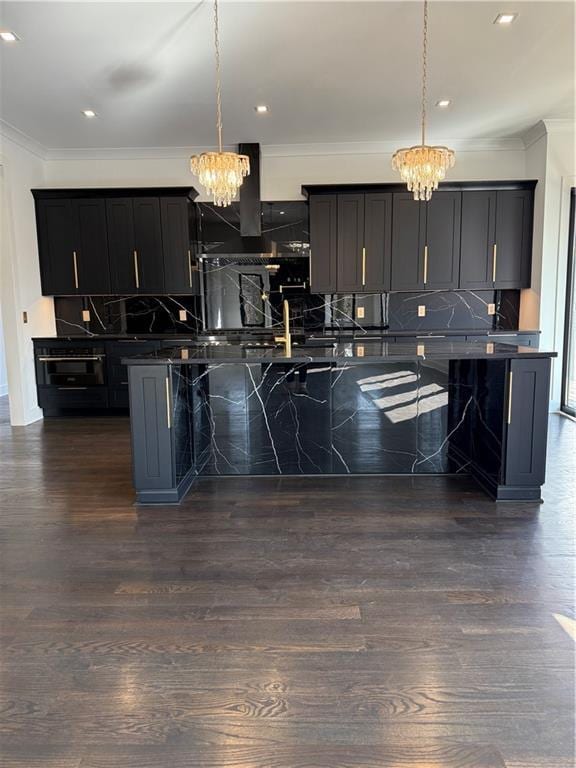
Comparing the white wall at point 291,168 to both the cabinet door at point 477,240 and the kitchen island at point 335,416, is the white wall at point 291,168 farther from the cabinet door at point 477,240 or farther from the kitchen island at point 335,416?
the kitchen island at point 335,416

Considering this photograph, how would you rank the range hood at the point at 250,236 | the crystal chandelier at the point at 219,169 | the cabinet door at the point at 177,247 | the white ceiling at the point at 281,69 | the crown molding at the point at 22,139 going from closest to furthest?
the white ceiling at the point at 281,69 < the crystal chandelier at the point at 219,169 < the crown molding at the point at 22,139 < the cabinet door at the point at 177,247 < the range hood at the point at 250,236

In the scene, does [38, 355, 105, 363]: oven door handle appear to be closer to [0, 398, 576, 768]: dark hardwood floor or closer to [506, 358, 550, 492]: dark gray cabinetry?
[0, 398, 576, 768]: dark hardwood floor

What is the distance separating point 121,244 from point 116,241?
7cm

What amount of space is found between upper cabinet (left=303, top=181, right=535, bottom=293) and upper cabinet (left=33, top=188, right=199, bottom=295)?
1.51 metres

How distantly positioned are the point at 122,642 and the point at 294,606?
68cm

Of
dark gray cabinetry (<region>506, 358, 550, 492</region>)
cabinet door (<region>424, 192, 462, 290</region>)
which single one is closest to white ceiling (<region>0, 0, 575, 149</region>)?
cabinet door (<region>424, 192, 462, 290</region>)

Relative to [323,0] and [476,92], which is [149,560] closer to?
[323,0]

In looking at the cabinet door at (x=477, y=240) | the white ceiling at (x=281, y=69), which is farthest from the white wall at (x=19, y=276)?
the cabinet door at (x=477, y=240)

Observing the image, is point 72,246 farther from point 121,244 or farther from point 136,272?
point 136,272

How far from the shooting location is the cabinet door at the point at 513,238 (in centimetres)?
564

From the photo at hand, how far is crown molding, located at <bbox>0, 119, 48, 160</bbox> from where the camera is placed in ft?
16.8

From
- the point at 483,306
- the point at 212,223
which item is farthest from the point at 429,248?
the point at 212,223

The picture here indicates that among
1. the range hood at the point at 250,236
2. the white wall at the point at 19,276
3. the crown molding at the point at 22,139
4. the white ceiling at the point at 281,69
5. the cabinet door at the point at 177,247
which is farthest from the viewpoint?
the range hood at the point at 250,236

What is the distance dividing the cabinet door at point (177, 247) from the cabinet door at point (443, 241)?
271cm
